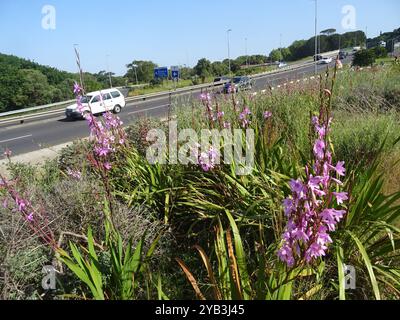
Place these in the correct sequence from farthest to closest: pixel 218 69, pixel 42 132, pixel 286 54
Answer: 1. pixel 286 54
2. pixel 218 69
3. pixel 42 132

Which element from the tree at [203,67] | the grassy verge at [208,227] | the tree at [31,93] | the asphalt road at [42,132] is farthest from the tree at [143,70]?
the grassy verge at [208,227]

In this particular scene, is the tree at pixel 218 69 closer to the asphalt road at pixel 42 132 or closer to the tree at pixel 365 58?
the tree at pixel 365 58

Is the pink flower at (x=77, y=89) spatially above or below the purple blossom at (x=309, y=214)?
above

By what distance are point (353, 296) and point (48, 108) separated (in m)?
31.2

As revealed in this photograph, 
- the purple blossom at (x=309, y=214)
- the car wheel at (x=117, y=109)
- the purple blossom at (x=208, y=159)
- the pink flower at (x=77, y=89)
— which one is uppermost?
the pink flower at (x=77, y=89)

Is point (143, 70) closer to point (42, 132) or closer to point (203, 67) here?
point (203, 67)

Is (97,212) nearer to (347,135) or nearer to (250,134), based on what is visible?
(250,134)

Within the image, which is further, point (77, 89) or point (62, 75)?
point (62, 75)

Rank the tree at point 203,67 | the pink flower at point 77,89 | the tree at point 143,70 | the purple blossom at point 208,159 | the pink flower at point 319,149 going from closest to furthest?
the pink flower at point 319,149
the pink flower at point 77,89
the purple blossom at point 208,159
the tree at point 203,67
the tree at point 143,70

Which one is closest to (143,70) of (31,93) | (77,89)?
(31,93)

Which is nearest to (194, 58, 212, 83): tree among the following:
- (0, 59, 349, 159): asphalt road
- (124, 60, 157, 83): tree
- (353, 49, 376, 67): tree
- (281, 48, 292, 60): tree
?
(124, 60, 157, 83): tree

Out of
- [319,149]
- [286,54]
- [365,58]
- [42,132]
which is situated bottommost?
[42,132]

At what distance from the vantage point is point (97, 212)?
3.14 m
